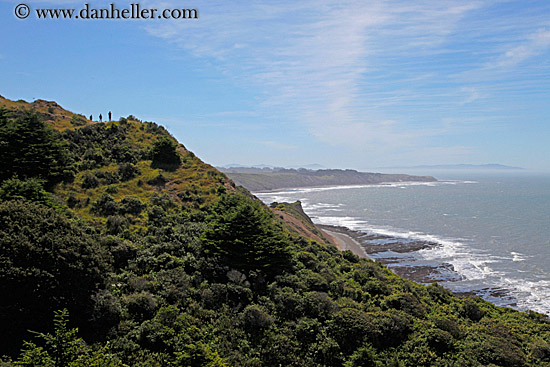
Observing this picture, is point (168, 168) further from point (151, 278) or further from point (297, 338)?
point (297, 338)

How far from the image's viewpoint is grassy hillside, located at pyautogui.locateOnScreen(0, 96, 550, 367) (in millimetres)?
14906

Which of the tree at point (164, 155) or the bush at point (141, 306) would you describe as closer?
the bush at point (141, 306)

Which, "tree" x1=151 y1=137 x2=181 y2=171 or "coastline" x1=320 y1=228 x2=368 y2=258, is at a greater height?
"tree" x1=151 y1=137 x2=181 y2=171

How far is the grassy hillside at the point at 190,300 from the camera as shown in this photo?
48.9 feet

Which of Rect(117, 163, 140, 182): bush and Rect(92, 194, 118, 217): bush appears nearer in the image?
Rect(92, 194, 118, 217): bush

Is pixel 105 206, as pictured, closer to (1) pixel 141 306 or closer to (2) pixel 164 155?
(1) pixel 141 306

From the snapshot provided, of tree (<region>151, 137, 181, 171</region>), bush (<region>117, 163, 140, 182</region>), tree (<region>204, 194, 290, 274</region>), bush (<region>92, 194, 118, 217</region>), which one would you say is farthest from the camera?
tree (<region>151, 137, 181, 171</region>)

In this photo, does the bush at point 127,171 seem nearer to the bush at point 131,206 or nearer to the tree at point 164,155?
the tree at point 164,155

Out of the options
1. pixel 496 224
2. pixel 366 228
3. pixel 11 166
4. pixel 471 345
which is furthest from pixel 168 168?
pixel 496 224

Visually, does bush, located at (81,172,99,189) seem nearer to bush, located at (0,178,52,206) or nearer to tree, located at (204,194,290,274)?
bush, located at (0,178,52,206)

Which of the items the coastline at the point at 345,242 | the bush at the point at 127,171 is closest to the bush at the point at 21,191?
the bush at the point at 127,171

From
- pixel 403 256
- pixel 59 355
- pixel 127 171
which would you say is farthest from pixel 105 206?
pixel 403 256

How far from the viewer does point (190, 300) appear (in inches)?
768

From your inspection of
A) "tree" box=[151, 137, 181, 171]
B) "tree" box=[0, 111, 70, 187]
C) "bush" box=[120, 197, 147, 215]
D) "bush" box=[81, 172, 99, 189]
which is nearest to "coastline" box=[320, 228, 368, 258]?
"tree" box=[151, 137, 181, 171]
